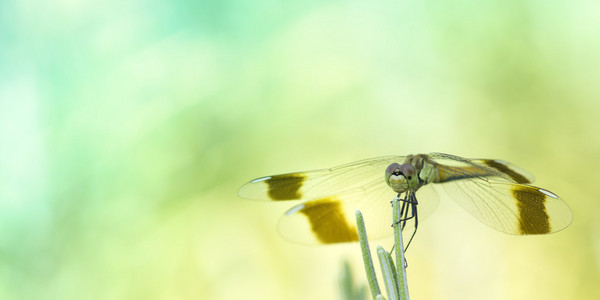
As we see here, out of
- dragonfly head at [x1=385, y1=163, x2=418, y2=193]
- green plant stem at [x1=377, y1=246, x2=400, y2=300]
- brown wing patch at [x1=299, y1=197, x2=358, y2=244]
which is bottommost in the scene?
green plant stem at [x1=377, y1=246, x2=400, y2=300]

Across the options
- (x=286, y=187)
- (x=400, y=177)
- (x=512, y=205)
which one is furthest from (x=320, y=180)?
(x=512, y=205)

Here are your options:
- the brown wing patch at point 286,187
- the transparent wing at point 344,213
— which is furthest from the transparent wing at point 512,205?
the brown wing patch at point 286,187

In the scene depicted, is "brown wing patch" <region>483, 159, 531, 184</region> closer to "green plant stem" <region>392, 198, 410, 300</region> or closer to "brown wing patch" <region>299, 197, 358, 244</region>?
"brown wing patch" <region>299, 197, 358, 244</region>

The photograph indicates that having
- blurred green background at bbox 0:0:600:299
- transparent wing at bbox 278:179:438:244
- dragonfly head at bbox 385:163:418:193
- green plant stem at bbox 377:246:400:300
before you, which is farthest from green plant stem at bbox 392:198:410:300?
blurred green background at bbox 0:0:600:299

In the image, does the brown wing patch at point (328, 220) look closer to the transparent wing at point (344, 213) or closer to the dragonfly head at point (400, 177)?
the transparent wing at point (344, 213)

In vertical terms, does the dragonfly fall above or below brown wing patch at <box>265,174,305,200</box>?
below

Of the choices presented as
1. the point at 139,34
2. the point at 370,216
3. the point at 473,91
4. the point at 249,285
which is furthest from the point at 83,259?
the point at 473,91

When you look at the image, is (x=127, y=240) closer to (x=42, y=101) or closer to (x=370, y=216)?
(x=42, y=101)
